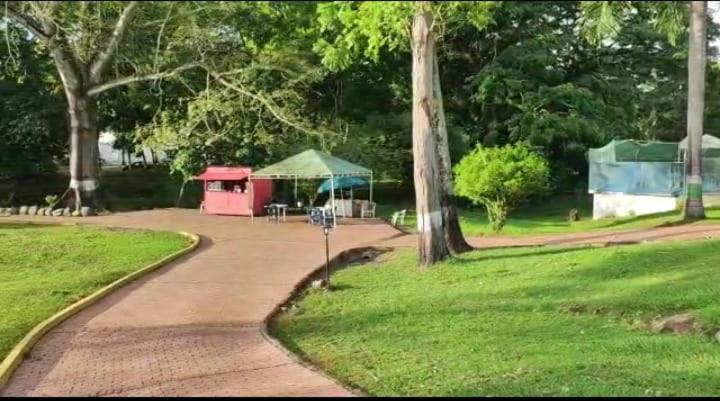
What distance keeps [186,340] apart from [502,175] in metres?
13.1

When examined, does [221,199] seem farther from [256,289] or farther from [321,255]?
[256,289]

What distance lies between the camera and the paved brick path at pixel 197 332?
839cm

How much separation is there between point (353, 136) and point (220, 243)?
13484 mm

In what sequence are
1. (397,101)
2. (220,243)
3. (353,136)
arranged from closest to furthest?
(220,243)
(353,136)
(397,101)

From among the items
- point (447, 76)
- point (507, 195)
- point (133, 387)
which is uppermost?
point (447, 76)

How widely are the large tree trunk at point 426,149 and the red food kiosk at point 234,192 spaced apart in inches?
537

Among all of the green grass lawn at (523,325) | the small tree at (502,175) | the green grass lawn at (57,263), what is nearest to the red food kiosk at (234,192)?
the green grass lawn at (57,263)

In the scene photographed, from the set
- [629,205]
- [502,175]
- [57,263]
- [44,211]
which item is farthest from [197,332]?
[44,211]

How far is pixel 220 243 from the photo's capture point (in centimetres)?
2189

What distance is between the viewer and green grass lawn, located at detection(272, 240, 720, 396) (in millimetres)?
7832

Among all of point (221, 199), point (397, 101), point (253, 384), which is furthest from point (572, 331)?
point (397, 101)

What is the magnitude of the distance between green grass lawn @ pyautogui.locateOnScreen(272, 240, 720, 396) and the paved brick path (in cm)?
67

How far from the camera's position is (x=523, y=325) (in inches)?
422

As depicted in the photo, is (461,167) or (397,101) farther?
(397,101)
